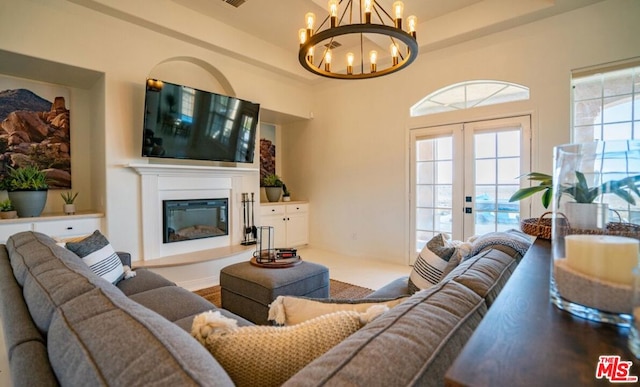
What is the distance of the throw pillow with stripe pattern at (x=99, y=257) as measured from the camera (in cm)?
201

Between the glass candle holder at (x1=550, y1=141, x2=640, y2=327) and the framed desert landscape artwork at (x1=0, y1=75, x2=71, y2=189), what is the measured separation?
4740 millimetres

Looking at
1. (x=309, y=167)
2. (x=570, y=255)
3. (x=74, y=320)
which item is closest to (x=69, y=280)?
(x=74, y=320)

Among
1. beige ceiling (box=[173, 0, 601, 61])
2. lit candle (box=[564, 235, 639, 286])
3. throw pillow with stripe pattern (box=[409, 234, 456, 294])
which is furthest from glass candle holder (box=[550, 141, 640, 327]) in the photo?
beige ceiling (box=[173, 0, 601, 61])

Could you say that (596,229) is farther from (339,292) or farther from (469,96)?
(469,96)

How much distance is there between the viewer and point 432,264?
179 centimetres

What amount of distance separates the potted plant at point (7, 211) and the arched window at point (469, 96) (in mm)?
4804

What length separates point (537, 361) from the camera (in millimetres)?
481

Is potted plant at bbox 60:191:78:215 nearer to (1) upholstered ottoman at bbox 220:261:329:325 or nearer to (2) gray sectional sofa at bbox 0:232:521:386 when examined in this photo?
(1) upholstered ottoman at bbox 220:261:329:325

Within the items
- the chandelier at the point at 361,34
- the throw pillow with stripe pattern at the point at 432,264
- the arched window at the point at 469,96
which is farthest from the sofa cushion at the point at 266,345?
the arched window at the point at 469,96

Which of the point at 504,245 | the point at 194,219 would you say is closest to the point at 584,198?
the point at 504,245

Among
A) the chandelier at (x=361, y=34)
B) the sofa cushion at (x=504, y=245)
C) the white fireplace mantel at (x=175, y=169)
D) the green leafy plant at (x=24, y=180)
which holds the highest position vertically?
the chandelier at (x=361, y=34)

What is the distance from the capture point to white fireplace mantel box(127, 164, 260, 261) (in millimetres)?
3589

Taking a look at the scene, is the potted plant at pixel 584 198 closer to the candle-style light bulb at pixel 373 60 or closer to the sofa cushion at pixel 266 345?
the sofa cushion at pixel 266 345

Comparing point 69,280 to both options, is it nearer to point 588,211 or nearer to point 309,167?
point 588,211
